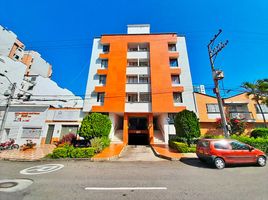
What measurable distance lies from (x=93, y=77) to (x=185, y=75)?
14650 mm

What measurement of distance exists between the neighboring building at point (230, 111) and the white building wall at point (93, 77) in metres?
16.2

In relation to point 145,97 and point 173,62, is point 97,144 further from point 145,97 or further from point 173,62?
point 173,62

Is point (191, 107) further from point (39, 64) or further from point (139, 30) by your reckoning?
point (39, 64)

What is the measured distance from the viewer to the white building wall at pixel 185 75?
18952 millimetres

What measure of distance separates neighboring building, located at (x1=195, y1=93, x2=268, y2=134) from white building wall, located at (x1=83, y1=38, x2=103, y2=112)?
16210 millimetres

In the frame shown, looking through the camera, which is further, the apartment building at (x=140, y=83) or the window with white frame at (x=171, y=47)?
the window with white frame at (x=171, y=47)

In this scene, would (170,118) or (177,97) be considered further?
(177,97)

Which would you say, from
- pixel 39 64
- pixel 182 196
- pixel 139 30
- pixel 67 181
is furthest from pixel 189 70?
pixel 39 64

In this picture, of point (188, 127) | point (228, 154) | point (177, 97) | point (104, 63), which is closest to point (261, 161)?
point (228, 154)

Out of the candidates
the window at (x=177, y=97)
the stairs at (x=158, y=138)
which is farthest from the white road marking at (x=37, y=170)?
the window at (x=177, y=97)

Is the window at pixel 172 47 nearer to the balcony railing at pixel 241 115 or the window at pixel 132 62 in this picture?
the window at pixel 132 62

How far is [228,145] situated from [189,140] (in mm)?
3948

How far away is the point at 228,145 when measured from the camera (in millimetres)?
8391

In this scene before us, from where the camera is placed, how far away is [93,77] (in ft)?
67.9
